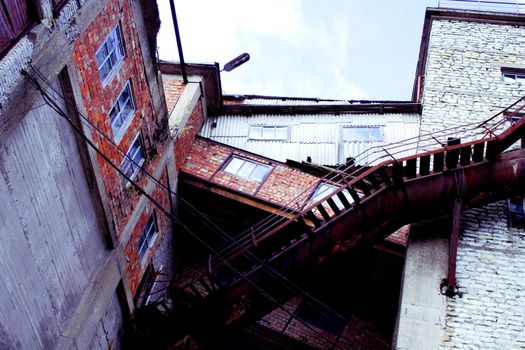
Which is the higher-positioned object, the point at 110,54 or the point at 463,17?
the point at 463,17

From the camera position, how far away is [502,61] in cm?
1792

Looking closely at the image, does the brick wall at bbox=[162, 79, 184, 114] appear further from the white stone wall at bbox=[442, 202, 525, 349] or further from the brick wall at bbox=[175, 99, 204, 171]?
the white stone wall at bbox=[442, 202, 525, 349]

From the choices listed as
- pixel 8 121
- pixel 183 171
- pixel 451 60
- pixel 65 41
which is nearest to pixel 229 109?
pixel 183 171

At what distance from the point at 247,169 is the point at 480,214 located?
6.03 m

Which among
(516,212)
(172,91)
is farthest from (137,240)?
(516,212)

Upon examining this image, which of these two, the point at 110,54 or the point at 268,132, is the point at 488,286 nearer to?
the point at 268,132

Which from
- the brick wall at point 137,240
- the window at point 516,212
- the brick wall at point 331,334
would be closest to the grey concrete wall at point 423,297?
the window at point 516,212

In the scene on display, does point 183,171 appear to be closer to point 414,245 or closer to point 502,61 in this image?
point 414,245

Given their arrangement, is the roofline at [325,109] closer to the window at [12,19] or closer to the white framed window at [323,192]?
the white framed window at [323,192]

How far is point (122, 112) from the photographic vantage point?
13102 mm

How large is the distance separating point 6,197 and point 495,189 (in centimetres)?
948

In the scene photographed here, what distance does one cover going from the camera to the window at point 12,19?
870 centimetres

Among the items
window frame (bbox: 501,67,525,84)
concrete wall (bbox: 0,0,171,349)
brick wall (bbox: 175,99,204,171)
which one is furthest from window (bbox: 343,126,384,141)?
concrete wall (bbox: 0,0,171,349)

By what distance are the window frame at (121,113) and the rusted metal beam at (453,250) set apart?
7016 mm
